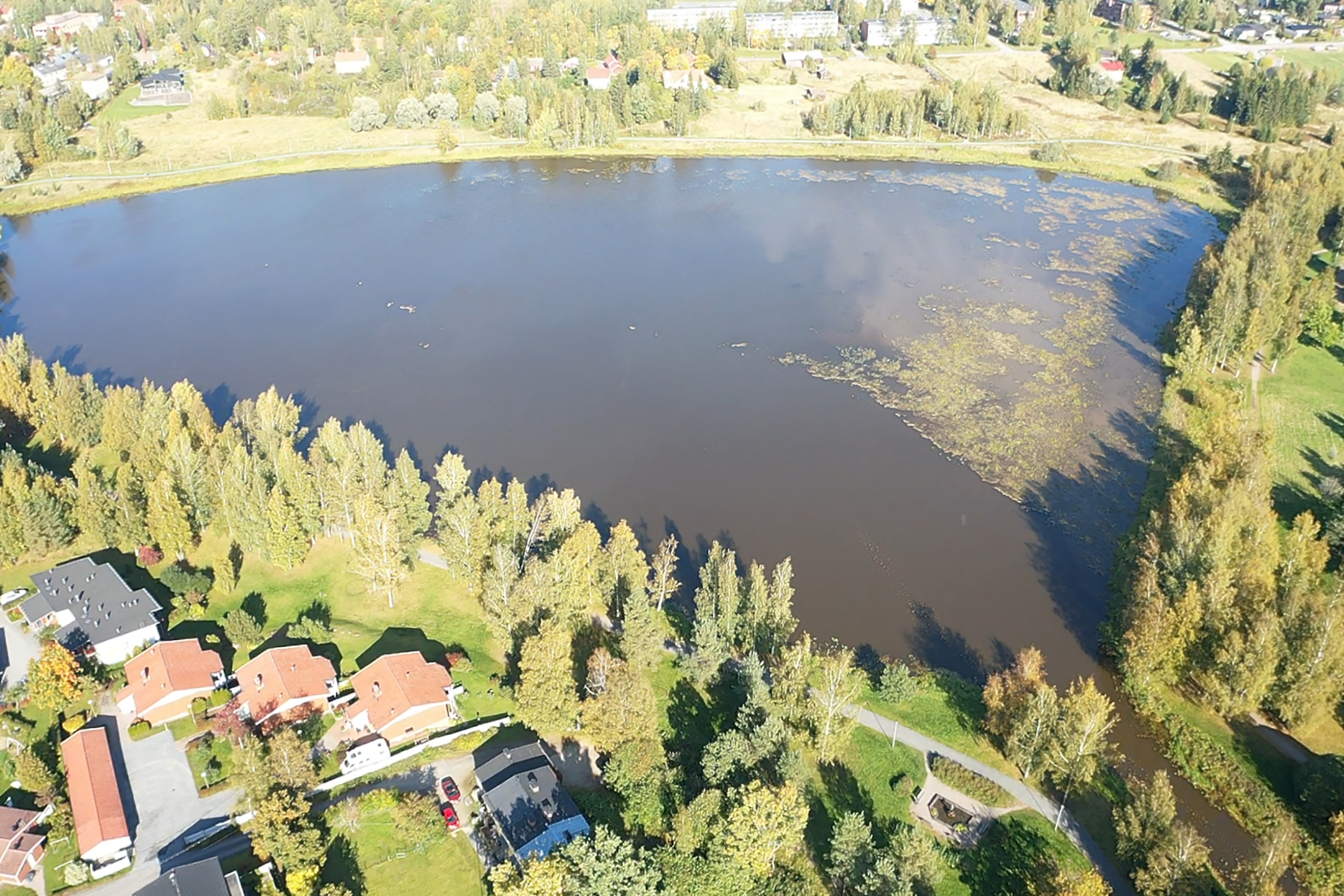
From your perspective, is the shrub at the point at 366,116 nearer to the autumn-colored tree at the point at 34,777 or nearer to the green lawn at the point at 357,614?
the green lawn at the point at 357,614

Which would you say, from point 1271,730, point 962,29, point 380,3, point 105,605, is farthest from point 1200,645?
point 380,3

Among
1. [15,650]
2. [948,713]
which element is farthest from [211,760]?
[948,713]

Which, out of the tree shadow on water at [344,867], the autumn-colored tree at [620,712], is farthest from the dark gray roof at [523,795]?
the tree shadow on water at [344,867]

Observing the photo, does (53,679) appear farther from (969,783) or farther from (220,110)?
(220,110)

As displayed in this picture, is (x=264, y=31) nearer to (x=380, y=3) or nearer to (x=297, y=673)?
(x=380, y=3)

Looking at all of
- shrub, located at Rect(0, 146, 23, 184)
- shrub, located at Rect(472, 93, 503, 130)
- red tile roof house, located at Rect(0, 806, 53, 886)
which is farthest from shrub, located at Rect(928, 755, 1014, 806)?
shrub, located at Rect(0, 146, 23, 184)

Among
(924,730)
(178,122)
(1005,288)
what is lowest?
(924,730)
